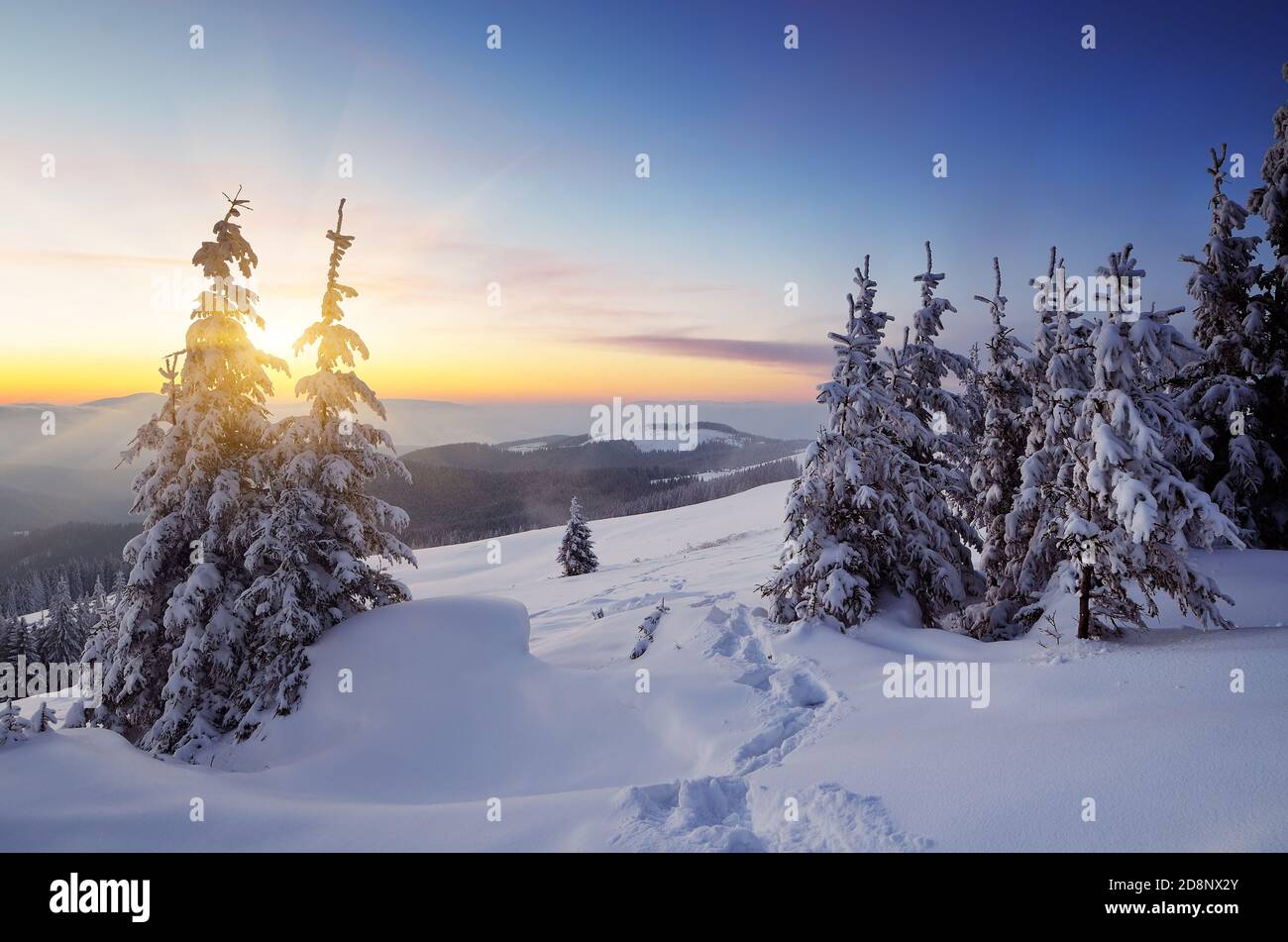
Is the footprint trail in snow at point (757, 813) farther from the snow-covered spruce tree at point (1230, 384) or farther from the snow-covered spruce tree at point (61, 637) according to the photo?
the snow-covered spruce tree at point (61, 637)

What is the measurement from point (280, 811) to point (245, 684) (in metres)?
7.28

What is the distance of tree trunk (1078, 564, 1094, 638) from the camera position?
37.6 feet

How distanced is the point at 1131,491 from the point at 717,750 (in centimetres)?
851

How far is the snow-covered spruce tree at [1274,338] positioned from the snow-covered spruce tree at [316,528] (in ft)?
74.1

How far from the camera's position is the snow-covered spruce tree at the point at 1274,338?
1562cm

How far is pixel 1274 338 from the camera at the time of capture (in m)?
15.8

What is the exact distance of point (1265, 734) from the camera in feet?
22.8

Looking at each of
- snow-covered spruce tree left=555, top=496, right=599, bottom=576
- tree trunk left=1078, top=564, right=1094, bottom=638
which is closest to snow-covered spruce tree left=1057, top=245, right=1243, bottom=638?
tree trunk left=1078, top=564, right=1094, bottom=638

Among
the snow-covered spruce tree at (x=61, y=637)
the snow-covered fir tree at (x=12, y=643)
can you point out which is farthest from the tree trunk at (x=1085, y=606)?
the snow-covered fir tree at (x=12, y=643)

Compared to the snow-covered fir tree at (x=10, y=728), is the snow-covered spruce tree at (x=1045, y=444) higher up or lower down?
higher up
